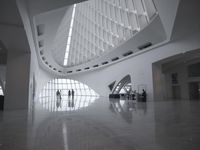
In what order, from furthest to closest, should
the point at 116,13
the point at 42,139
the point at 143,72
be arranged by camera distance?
the point at 116,13 → the point at 143,72 → the point at 42,139

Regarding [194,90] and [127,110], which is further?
[194,90]

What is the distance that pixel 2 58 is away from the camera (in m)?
13.2

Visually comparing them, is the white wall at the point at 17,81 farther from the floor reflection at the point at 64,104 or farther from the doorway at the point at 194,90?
the doorway at the point at 194,90

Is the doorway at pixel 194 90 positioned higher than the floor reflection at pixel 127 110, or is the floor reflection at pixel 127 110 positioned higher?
the doorway at pixel 194 90

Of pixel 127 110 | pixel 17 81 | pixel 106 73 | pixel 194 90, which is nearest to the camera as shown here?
pixel 127 110

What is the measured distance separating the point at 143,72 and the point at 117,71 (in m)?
9.19

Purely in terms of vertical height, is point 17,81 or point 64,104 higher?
point 17,81

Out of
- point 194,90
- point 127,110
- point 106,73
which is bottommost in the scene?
point 127,110

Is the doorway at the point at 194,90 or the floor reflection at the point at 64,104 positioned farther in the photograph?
the doorway at the point at 194,90

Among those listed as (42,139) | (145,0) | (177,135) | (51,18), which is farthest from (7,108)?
(145,0)

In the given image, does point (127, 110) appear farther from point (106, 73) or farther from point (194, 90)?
point (106, 73)

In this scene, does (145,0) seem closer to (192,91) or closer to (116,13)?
(116,13)

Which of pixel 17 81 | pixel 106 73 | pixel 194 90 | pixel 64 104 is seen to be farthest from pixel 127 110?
pixel 106 73

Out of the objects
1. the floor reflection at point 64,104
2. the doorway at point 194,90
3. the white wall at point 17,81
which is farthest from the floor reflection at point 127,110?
the doorway at point 194,90
